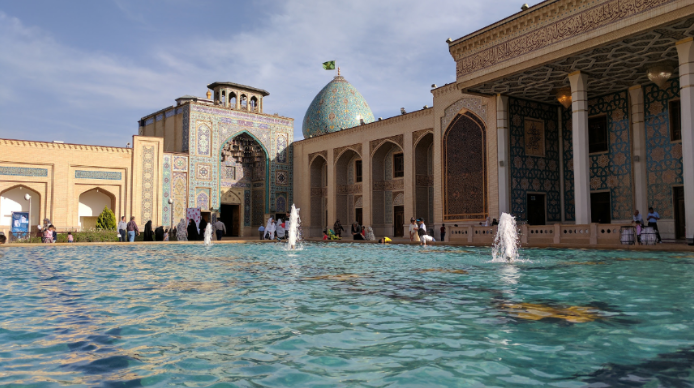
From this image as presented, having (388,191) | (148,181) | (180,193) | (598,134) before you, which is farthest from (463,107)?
(148,181)

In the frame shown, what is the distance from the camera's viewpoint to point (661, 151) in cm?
Result: 1170

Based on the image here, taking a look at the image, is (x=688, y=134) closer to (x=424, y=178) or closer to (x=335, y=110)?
(x=424, y=178)

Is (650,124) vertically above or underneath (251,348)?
above

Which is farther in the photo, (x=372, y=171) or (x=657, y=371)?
(x=372, y=171)

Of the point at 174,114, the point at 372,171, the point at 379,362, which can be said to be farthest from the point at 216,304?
the point at 174,114

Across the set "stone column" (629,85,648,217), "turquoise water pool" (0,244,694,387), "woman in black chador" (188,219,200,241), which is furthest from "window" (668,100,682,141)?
"woman in black chador" (188,219,200,241)

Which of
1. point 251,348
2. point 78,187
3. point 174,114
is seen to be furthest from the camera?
point 174,114

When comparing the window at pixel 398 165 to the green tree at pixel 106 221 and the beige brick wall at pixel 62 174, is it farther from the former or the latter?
the green tree at pixel 106 221

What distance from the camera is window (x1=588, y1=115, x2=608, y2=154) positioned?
42.6 ft

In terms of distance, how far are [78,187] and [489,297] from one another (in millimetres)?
17843

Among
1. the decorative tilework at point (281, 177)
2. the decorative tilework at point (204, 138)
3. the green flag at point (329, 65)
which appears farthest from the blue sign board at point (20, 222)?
the green flag at point (329, 65)

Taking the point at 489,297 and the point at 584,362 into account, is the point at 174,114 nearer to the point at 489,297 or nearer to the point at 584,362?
the point at 489,297

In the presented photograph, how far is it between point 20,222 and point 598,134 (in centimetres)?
1814

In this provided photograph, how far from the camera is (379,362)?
6.52ft
